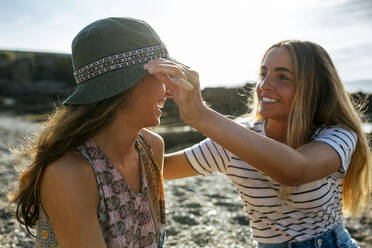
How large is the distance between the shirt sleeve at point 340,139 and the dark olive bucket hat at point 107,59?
1443 millimetres

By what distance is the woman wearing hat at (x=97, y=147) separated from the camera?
210 centimetres

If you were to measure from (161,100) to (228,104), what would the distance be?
4504 millimetres

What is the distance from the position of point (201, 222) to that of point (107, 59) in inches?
134

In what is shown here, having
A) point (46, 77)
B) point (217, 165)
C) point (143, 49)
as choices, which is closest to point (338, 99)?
point (217, 165)

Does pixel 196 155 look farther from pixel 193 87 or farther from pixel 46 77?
pixel 46 77

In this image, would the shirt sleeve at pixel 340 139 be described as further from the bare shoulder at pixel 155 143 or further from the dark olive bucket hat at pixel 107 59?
the dark olive bucket hat at pixel 107 59

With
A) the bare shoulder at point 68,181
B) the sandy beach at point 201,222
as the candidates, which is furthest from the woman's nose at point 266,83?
the sandy beach at point 201,222

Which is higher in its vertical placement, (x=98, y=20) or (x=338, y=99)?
(x=98, y=20)

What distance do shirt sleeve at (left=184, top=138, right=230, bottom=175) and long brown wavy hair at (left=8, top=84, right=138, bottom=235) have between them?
112cm

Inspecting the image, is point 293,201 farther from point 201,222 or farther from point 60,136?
point 201,222

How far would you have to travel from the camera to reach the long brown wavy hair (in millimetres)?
2209

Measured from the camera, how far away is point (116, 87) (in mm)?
2197

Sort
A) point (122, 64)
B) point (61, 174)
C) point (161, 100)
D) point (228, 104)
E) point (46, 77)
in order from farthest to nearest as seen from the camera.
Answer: point (46, 77)
point (228, 104)
point (161, 100)
point (122, 64)
point (61, 174)

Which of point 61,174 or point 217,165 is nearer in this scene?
point 61,174
